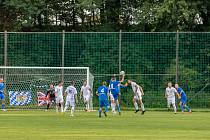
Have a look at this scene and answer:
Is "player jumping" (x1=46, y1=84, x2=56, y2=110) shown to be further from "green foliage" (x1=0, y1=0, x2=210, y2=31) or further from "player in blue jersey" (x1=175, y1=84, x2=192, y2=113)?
"green foliage" (x1=0, y1=0, x2=210, y2=31)

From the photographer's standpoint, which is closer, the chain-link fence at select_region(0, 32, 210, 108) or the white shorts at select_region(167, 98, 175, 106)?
the white shorts at select_region(167, 98, 175, 106)

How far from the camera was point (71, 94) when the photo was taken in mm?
39344

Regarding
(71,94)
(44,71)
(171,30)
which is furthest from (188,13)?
(71,94)

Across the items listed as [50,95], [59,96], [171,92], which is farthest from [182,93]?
[50,95]

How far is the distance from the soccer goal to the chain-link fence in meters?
1.03

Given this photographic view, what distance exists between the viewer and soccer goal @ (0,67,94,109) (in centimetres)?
4625

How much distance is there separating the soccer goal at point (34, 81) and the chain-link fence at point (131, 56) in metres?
1.03

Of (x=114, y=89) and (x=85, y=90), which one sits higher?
(x=114, y=89)

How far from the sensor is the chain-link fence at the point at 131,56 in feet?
157

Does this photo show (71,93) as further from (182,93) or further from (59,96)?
(182,93)

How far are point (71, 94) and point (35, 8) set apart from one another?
1848cm

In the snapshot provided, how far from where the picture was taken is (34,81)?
47156 millimetres

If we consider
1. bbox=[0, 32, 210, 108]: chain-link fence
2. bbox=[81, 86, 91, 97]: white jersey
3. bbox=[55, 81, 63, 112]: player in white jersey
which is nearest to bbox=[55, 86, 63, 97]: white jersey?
bbox=[55, 81, 63, 112]: player in white jersey

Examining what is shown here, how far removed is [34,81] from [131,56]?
6695mm
